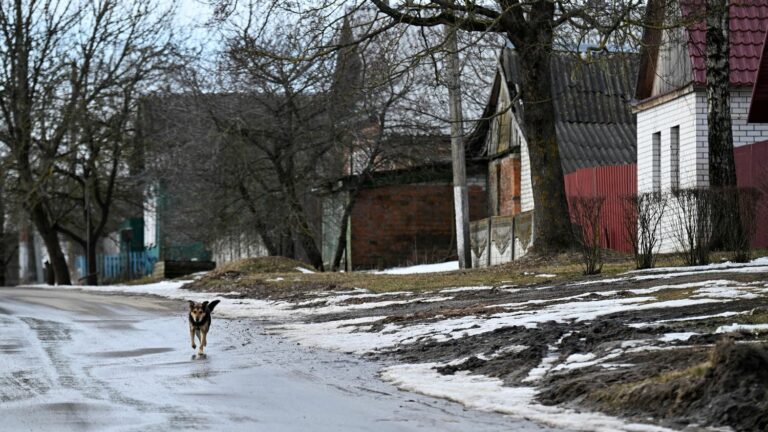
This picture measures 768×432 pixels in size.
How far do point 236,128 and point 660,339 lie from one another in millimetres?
29741

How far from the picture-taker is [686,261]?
20.5m

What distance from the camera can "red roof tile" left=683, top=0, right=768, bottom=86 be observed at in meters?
28.9

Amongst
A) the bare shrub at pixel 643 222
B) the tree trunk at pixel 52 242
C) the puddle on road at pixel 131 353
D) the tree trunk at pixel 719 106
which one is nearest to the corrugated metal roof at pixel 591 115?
the tree trunk at pixel 719 106

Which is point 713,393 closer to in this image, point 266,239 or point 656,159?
point 656,159

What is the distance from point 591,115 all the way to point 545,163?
1482cm

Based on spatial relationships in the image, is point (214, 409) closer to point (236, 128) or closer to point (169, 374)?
point (169, 374)

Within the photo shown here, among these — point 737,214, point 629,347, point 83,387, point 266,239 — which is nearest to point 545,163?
point 737,214

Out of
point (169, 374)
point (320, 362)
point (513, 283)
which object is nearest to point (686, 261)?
point (513, 283)

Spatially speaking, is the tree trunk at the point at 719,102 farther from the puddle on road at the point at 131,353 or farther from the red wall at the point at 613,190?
the puddle on road at the point at 131,353

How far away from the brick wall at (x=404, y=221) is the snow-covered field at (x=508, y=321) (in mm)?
20521

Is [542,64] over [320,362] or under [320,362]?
over

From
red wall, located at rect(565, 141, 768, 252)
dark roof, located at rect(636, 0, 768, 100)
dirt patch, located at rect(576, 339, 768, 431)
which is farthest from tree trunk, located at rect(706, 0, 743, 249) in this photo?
dirt patch, located at rect(576, 339, 768, 431)

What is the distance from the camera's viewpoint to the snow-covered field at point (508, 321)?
963cm

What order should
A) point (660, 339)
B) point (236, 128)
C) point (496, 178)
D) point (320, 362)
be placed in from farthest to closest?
point (496, 178)
point (236, 128)
point (320, 362)
point (660, 339)
